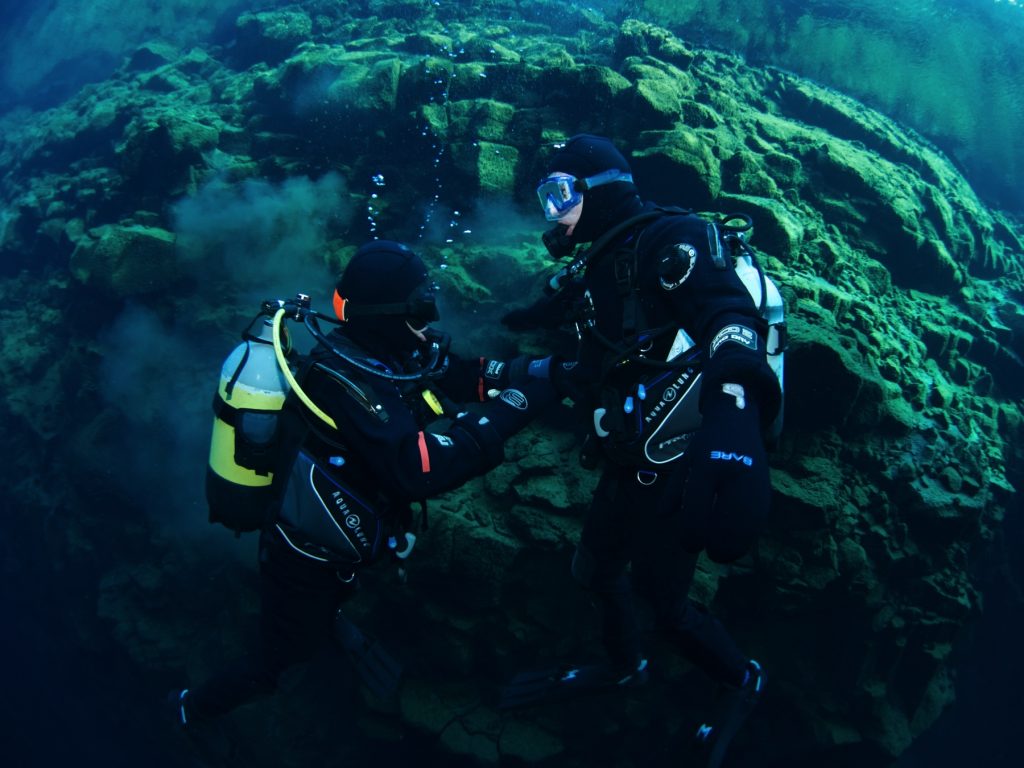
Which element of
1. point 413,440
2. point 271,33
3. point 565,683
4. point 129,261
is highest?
point 413,440

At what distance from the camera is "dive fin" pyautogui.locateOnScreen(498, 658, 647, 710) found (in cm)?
369

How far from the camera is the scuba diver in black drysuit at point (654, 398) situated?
1.63m

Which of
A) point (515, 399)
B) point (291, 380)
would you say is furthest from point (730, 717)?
point (291, 380)

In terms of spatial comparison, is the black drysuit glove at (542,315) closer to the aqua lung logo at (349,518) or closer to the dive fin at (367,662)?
the aqua lung logo at (349,518)

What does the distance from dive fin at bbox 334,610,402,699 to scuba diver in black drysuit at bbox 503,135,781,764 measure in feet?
3.41

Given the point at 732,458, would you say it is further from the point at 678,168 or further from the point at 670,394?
the point at 678,168

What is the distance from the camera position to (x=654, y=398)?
2.44m

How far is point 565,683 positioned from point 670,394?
8.43ft

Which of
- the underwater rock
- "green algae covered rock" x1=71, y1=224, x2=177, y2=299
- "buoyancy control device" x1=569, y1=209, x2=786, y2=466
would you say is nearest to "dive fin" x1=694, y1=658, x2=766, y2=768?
the underwater rock

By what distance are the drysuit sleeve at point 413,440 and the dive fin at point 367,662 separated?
185 cm

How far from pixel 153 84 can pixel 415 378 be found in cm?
1839

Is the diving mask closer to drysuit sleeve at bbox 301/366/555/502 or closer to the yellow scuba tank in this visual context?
drysuit sleeve at bbox 301/366/555/502

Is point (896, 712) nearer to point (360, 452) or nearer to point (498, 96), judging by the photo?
point (360, 452)

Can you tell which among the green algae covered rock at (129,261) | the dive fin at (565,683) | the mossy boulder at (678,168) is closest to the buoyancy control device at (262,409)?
the dive fin at (565,683)
